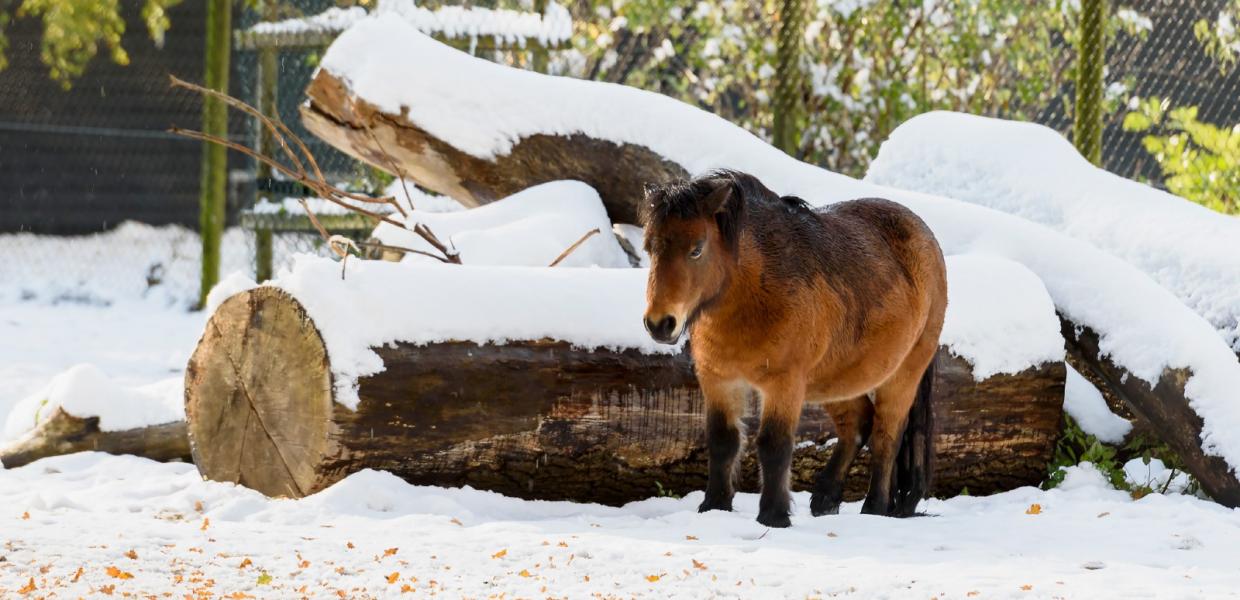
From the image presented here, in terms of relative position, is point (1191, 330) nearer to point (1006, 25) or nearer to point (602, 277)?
point (602, 277)

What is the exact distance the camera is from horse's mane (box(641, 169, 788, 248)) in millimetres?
3643

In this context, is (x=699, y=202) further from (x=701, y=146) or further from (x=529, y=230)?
(x=701, y=146)

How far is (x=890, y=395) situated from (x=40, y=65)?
8.89m

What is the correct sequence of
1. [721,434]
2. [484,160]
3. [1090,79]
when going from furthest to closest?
[1090,79], [484,160], [721,434]

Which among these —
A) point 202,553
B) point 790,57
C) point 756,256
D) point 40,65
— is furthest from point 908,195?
point 40,65

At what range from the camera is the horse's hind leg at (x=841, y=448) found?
4340 millimetres

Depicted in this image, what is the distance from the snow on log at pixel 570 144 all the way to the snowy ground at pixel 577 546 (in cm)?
96

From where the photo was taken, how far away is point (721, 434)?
4.04 meters

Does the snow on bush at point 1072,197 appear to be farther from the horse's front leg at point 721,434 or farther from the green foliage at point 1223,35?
the horse's front leg at point 721,434

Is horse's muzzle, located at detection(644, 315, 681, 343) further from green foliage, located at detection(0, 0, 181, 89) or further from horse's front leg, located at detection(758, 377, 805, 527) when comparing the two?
green foliage, located at detection(0, 0, 181, 89)

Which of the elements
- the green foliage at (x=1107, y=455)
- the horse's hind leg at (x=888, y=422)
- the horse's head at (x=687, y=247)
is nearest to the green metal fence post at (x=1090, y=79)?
the green foliage at (x=1107, y=455)

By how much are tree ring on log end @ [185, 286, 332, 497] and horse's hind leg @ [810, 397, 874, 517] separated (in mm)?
1569

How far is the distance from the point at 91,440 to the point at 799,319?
311 centimetres

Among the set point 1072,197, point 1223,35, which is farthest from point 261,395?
point 1223,35
